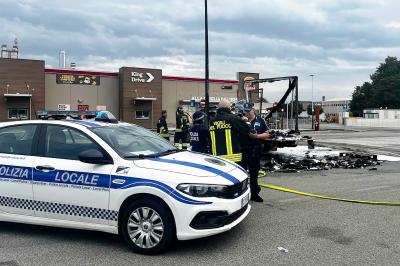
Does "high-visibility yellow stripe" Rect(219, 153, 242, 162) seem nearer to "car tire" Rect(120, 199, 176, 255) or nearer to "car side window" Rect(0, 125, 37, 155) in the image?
"car tire" Rect(120, 199, 176, 255)

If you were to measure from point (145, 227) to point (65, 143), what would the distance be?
59.1 inches

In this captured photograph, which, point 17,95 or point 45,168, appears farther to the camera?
point 17,95

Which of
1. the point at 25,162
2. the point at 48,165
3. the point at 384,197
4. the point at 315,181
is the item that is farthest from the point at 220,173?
the point at 315,181

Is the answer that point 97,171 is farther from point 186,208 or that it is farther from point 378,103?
point 378,103

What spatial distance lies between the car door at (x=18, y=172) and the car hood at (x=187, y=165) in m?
1.42

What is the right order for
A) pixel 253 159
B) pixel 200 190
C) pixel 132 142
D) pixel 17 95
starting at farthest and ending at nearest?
1. pixel 17 95
2. pixel 253 159
3. pixel 132 142
4. pixel 200 190

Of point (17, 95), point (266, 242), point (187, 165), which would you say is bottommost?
point (266, 242)

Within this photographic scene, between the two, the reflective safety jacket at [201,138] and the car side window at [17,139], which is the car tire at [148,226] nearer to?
the car side window at [17,139]

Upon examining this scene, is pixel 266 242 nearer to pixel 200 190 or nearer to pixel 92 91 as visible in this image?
pixel 200 190

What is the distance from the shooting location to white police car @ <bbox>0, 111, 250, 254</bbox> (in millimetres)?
4910

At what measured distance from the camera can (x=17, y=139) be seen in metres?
5.79

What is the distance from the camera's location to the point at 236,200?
5.18 meters

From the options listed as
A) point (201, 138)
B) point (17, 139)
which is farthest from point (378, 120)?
point (17, 139)

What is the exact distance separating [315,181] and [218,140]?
381 centimetres
